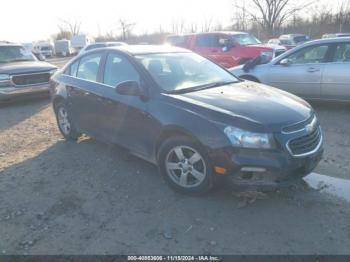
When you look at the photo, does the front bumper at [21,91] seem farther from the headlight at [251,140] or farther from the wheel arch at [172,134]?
the headlight at [251,140]

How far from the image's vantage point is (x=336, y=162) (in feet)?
15.2

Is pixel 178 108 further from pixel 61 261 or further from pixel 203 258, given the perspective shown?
pixel 61 261

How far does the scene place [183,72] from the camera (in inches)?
177

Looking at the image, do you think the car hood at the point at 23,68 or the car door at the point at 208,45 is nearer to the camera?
the car hood at the point at 23,68

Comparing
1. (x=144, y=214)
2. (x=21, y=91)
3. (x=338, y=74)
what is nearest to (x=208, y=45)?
(x=338, y=74)

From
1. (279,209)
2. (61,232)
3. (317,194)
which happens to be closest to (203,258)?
(279,209)

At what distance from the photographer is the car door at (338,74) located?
268 inches

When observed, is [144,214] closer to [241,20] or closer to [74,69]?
[74,69]

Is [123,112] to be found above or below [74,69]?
below

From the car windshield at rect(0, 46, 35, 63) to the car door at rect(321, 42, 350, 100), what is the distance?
8758 mm

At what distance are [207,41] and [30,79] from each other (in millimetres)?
6702

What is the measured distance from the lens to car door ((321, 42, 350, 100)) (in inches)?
268

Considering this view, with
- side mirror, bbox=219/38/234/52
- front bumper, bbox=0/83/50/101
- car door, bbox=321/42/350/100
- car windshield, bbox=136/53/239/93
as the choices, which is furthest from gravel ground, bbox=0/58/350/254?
side mirror, bbox=219/38/234/52

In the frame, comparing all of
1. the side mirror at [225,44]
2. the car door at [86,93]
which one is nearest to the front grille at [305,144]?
the car door at [86,93]
